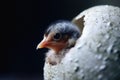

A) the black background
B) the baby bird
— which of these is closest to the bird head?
the baby bird

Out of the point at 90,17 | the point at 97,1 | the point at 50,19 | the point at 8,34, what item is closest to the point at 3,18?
the point at 8,34

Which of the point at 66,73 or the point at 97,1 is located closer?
the point at 66,73

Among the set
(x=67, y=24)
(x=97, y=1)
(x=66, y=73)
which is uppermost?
(x=97, y=1)

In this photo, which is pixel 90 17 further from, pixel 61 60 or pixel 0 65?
pixel 0 65

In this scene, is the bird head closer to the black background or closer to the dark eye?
the dark eye

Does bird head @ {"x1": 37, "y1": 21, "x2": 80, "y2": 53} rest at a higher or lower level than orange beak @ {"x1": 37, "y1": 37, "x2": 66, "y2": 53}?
higher

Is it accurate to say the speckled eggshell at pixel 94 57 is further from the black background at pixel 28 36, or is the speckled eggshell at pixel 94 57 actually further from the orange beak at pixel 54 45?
the black background at pixel 28 36
